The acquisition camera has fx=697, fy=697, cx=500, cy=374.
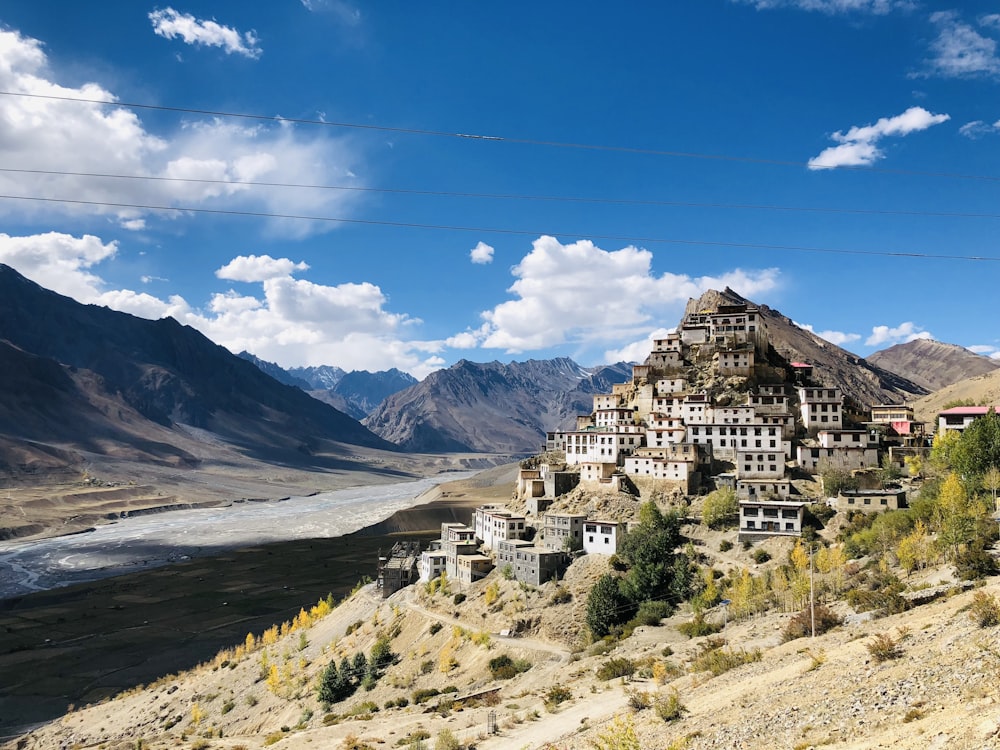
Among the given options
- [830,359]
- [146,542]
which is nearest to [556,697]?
[146,542]

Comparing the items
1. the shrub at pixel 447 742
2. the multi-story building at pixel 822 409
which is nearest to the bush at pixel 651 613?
the shrub at pixel 447 742

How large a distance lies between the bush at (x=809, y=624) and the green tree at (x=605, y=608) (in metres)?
18.3

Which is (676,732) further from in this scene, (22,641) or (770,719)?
(22,641)

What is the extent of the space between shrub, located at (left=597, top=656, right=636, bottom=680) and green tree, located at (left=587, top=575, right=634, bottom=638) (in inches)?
579

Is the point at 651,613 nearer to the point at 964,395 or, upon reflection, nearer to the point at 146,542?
the point at 964,395

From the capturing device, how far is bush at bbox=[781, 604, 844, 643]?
32656 mm

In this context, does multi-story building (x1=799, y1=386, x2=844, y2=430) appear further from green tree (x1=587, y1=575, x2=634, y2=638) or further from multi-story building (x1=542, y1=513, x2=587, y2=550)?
green tree (x1=587, y1=575, x2=634, y2=638)

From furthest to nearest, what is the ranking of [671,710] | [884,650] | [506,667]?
[506,667] < [671,710] < [884,650]

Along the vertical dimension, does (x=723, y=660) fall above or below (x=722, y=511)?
below

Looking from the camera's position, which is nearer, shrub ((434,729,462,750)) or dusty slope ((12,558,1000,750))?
dusty slope ((12,558,1000,750))

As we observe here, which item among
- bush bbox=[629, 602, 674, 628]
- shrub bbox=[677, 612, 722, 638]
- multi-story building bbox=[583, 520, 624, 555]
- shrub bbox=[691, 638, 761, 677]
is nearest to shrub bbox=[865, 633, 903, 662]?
shrub bbox=[691, 638, 761, 677]

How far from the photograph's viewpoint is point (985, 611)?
22.9m

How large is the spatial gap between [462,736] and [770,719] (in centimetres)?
1472

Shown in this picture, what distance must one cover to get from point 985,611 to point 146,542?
540 feet
